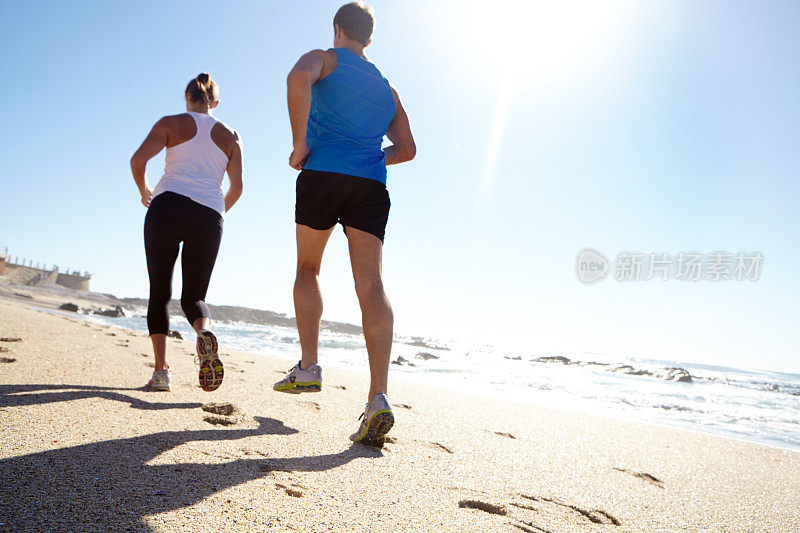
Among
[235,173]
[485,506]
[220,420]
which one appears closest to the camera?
[485,506]

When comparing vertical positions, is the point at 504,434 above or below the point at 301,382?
below

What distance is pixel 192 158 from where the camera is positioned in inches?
102

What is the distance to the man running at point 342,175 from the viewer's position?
1966 mm

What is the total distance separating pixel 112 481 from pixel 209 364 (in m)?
0.99

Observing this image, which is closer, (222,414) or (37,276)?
(222,414)

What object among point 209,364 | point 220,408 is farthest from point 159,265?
point 220,408

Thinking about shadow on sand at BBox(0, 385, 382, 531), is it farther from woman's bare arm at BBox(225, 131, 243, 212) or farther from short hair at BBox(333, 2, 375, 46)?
short hair at BBox(333, 2, 375, 46)

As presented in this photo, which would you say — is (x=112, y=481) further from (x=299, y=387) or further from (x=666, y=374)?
(x=666, y=374)

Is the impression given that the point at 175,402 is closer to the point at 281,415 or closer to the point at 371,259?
the point at 281,415

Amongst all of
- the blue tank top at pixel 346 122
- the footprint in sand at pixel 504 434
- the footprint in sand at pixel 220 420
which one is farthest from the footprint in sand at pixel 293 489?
the footprint in sand at pixel 504 434

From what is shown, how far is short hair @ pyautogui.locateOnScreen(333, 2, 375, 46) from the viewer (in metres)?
2.19

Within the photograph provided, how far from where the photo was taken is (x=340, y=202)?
2037 millimetres

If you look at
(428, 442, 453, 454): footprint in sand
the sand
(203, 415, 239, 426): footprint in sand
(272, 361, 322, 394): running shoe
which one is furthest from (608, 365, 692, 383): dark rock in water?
(203, 415, 239, 426): footprint in sand

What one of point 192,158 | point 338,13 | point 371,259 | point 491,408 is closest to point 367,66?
point 338,13
